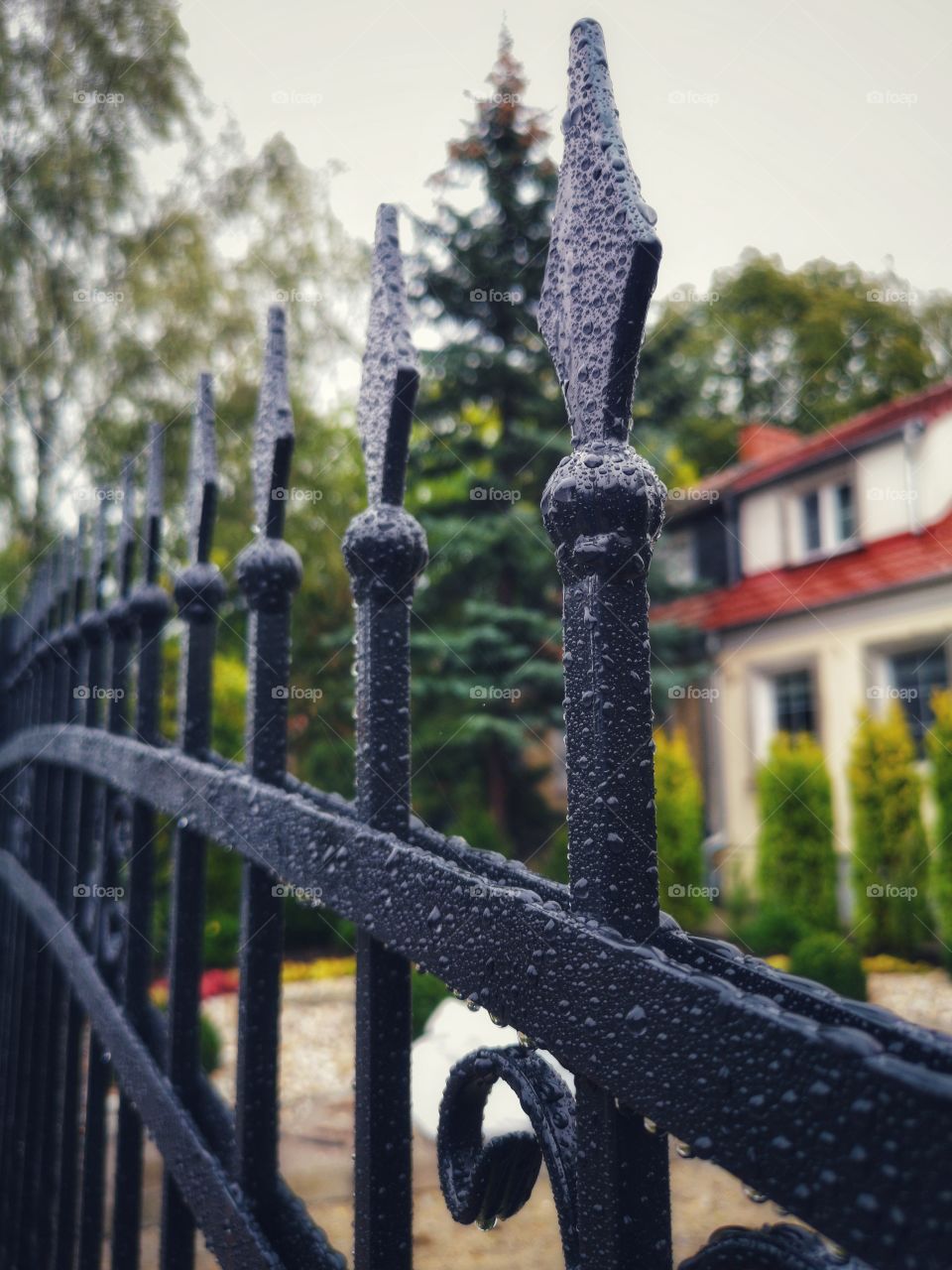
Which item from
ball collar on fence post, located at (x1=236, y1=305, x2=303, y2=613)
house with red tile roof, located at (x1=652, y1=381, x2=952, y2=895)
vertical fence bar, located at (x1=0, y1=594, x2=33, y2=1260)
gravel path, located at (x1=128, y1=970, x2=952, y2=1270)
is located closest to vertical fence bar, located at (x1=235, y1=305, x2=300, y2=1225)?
ball collar on fence post, located at (x1=236, y1=305, x2=303, y2=613)

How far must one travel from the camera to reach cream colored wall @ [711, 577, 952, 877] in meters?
9.91

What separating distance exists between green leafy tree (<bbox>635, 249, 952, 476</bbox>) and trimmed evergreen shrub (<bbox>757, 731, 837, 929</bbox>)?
869 cm

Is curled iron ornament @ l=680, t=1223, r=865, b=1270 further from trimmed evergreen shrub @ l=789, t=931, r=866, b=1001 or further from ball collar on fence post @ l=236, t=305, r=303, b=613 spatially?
trimmed evergreen shrub @ l=789, t=931, r=866, b=1001

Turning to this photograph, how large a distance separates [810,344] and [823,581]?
934 centimetres

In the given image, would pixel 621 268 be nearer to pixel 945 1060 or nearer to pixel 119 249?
pixel 945 1060

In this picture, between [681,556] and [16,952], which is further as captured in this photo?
[681,556]

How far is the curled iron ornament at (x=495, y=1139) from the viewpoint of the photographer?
587mm

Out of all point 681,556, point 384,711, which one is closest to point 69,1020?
point 384,711

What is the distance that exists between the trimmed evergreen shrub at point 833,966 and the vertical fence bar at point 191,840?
18.0 feet

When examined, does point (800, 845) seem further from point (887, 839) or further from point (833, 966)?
point (833, 966)

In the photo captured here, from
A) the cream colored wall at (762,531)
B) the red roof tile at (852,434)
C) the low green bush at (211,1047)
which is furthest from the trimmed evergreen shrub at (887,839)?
the low green bush at (211,1047)

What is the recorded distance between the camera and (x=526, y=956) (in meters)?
0.56

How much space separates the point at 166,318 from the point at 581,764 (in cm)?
1162

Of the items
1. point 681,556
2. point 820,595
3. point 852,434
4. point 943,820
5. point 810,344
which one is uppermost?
point 810,344
